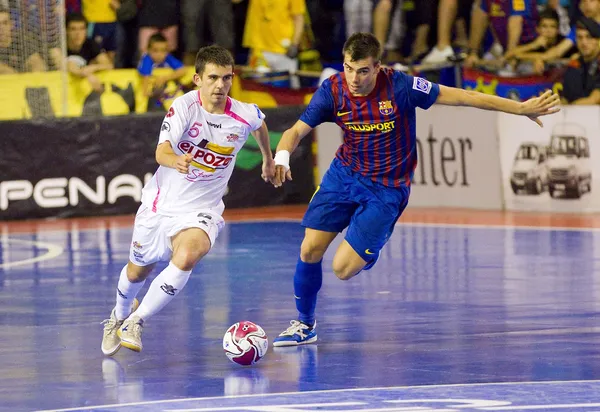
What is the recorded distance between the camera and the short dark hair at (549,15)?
56.6 feet

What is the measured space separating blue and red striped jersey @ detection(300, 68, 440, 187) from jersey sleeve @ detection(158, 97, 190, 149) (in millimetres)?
887

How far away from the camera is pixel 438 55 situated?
60.2 ft

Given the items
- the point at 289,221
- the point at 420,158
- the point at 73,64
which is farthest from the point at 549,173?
the point at 73,64

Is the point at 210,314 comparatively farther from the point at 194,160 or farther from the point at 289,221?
the point at 289,221

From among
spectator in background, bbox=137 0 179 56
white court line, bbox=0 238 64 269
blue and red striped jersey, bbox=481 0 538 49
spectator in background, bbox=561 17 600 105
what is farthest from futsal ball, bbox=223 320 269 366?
blue and red striped jersey, bbox=481 0 538 49

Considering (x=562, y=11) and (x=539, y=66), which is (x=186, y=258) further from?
(x=562, y=11)

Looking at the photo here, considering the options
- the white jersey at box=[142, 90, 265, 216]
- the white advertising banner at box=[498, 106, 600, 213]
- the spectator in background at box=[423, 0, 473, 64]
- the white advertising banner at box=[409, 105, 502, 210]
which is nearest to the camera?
the white jersey at box=[142, 90, 265, 216]

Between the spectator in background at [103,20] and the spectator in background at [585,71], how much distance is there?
6123mm

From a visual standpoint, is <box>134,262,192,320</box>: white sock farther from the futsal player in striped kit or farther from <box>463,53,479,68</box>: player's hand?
<box>463,53,479,68</box>: player's hand

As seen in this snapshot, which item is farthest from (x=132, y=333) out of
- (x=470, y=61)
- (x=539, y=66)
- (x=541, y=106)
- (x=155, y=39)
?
(x=470, y=61)

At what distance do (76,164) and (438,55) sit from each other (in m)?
5.34

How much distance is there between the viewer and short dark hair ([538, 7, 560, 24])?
56.6ft

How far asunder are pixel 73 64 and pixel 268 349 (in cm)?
907

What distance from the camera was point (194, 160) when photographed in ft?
27.8
